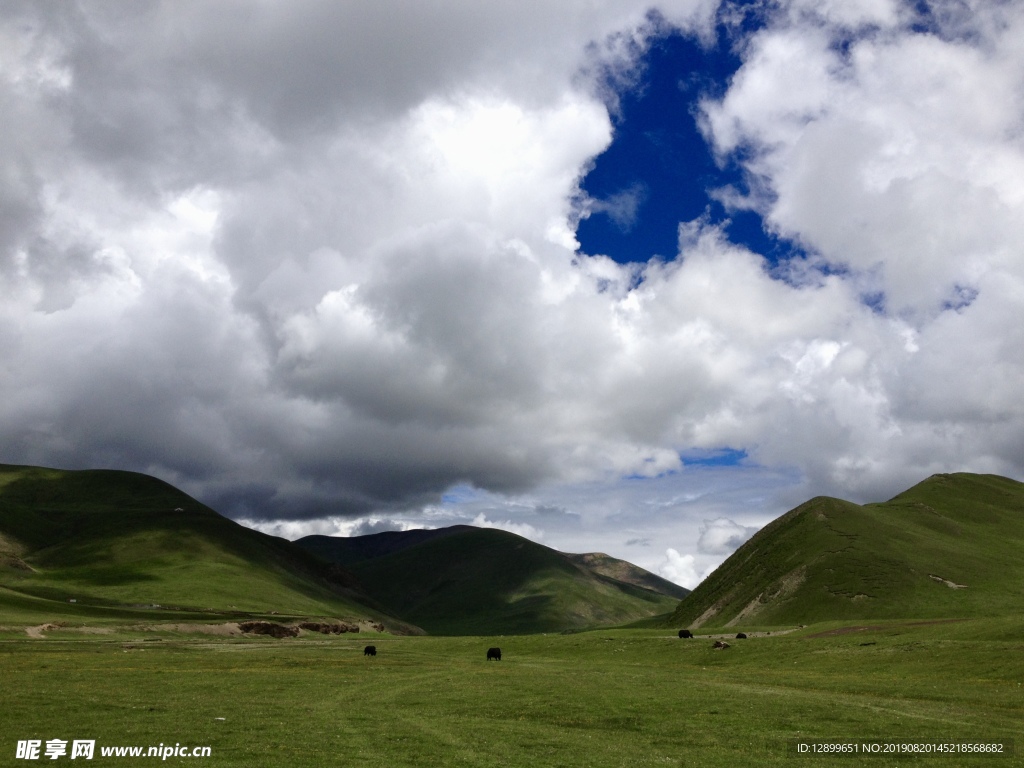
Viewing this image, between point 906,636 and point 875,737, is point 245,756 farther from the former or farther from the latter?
point 906,636

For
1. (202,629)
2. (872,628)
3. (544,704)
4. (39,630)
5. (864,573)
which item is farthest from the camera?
(202,629)

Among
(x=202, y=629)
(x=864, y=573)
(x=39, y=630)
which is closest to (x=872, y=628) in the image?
(x=864, y=573)

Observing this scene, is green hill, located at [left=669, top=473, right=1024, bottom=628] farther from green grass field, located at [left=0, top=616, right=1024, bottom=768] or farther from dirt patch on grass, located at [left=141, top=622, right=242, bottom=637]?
dirt patch on grass, located at [left=141, top=622, right=242, bottom=637]

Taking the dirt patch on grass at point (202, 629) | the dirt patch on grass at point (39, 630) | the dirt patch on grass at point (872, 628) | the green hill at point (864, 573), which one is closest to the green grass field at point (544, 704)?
the dirt patch on grass at point (872, 628)

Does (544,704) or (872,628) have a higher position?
(872,628)

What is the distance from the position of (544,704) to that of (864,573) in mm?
125318

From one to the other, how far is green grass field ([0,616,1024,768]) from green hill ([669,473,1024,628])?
58.9m

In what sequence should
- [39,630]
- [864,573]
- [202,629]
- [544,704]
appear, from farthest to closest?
[202,629] → [864,573] → [39,630] → [544,704]

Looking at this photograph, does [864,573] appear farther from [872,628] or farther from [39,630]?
[39,630]

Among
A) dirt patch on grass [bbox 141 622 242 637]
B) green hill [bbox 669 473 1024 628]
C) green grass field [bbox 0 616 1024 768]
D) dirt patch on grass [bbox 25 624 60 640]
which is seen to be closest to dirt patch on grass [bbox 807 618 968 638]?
green grass field [bbox 0 616 1024 768]

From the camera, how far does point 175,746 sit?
95.5 feet

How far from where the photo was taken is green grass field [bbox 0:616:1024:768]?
98.6 ft

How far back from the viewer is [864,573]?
148m

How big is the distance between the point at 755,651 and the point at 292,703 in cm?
5421
